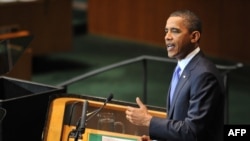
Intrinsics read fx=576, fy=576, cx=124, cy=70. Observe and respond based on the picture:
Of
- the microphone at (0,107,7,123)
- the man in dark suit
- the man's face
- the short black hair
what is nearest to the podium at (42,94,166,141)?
Answer: the microphone at (0,107,7,123)

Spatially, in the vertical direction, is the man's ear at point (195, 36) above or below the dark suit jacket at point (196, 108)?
above

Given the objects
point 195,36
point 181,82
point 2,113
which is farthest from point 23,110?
point 195,36

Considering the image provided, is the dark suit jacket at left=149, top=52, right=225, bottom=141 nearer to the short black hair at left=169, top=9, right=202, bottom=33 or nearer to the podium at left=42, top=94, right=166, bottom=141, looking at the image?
the short black hair at left=169, top=9, right=202, bottom=33

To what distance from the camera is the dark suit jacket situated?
301 centimetres

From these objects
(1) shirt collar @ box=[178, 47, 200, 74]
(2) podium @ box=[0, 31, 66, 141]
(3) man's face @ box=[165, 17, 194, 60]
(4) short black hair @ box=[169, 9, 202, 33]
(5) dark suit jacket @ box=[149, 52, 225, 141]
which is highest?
(4) short black hair @ box=[169, 9, 202, 33]

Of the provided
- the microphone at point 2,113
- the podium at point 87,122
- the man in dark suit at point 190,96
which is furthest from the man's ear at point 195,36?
the microphone at point 2,113

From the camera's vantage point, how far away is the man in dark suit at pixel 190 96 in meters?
3.01

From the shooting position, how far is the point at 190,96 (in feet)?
10.2

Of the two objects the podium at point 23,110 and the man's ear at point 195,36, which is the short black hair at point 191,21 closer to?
the man's ear at point 195,36

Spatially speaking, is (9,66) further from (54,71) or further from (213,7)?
(213,7)

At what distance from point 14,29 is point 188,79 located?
238 inches

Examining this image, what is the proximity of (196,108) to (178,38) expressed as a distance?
401 mm

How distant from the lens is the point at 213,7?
33.2 feet

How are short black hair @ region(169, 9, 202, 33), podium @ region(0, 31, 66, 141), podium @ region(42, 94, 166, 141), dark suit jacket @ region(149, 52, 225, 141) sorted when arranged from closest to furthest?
dark suit jacket @ region(149, 52, 225, 141) → short black hair @ region(169, 9, 202, 33) → podium @ region(42, 94, 166, 141) → podium @ region(0, 31, 66, 141)
